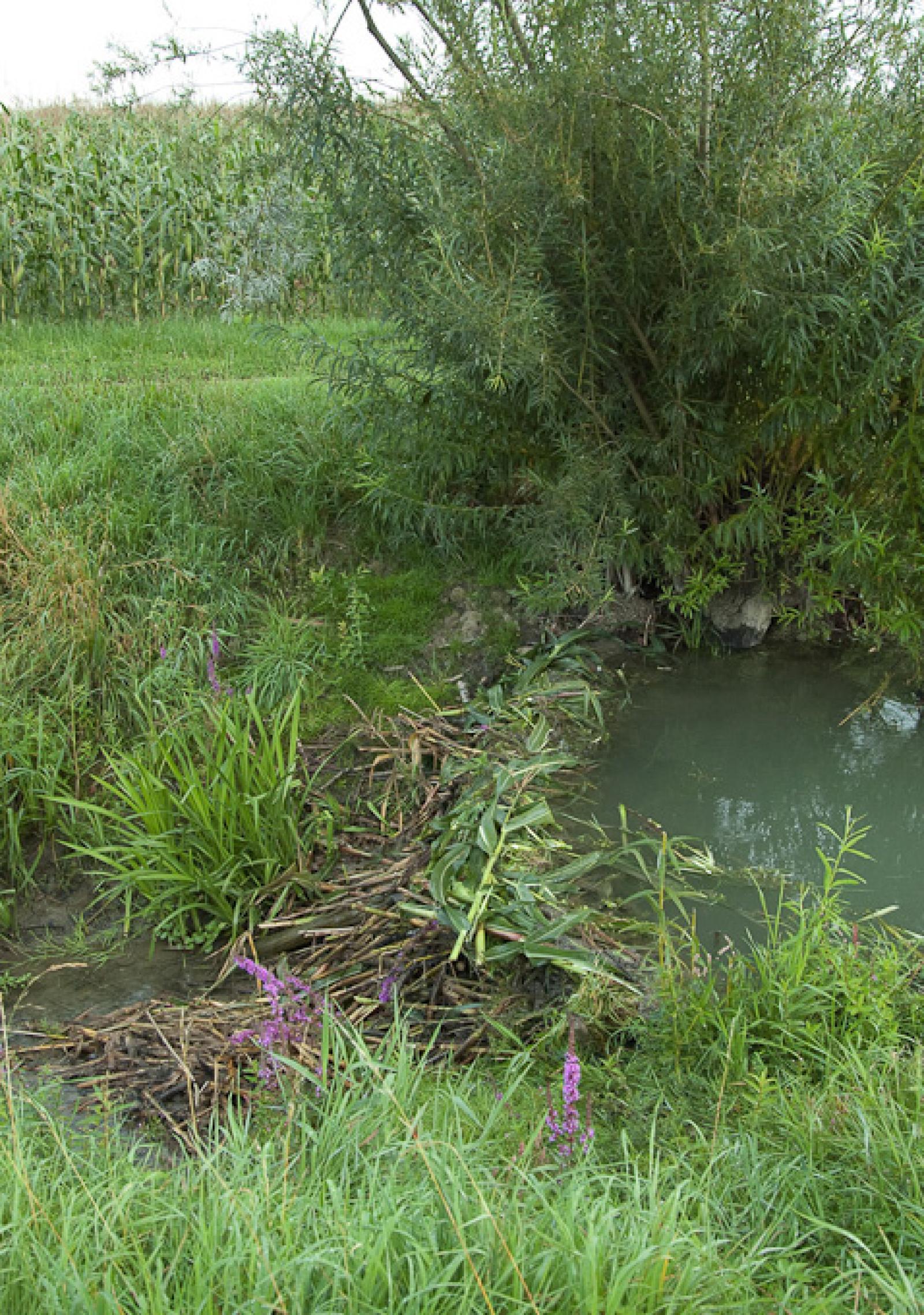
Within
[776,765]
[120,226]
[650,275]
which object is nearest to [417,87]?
[650,275]

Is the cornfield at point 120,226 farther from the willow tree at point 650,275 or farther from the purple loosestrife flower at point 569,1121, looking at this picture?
the purple loosestrife flower at point 569,1121

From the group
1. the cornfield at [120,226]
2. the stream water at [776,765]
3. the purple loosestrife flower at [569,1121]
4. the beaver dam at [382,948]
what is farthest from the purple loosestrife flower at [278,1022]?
the cornfield at [120,226]

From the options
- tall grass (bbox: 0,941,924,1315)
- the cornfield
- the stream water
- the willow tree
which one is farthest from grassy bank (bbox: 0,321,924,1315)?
the cornfield

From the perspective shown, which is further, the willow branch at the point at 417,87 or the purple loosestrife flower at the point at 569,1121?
the willow branch at the point at 417,87

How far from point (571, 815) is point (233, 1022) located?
150 centimetres

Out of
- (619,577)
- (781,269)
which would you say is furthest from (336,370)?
(781,269)

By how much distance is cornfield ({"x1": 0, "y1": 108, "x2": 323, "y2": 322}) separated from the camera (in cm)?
880

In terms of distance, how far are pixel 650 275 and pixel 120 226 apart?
6335 mm

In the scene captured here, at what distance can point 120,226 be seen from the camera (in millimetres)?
9086

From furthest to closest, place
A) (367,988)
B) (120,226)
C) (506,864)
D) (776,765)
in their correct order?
(120,226) < (776,765) < (506,864) < (367,988)

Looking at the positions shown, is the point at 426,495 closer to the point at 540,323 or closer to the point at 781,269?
the point at 540,323

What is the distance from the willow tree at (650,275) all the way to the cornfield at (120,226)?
4.07 metres

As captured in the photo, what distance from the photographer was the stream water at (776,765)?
12.3 ft

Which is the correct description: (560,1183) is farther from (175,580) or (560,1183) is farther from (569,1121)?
(175,580)
